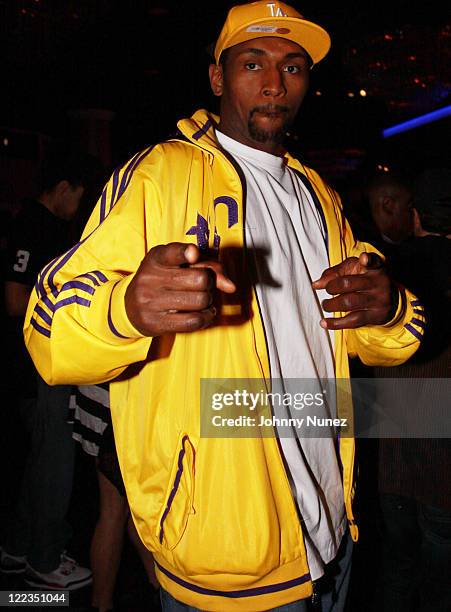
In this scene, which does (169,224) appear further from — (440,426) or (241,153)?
(440,426)

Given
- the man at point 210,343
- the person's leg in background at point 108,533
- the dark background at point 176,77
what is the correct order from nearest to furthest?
the man at point 210,343 → the person's leg in background at point 108,533 → the dark background at point 176,77

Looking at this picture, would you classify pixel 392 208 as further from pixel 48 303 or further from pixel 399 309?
pixel 48 303

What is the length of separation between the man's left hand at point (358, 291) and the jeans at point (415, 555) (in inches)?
47.4

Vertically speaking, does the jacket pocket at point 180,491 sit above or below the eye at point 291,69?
below

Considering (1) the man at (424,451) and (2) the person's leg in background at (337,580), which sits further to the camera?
(1) the man at (424,451)

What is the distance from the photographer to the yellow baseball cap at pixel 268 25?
5.14 ft

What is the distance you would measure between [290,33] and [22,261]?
182 cm

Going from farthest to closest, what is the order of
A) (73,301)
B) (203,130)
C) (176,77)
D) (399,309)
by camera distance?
1. (176,77)
2. (203,130)
3. (399,309)
4. (73,301)

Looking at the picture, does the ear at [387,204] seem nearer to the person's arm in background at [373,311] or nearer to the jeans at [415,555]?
the jeans at [415,555]

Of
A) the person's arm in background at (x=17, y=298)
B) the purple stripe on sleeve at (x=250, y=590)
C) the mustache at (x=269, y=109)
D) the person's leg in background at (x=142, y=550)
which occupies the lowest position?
the person's leg in background at (x=142, y=550)

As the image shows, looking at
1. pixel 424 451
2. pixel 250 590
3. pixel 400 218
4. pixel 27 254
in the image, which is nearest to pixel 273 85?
pixel 250 590

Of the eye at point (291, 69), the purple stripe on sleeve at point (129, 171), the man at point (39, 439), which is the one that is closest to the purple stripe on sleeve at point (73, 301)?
the purple stripe on sleeve at point (129, 171)

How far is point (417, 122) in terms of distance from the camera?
9.94m

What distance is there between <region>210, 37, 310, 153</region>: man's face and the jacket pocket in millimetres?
867
